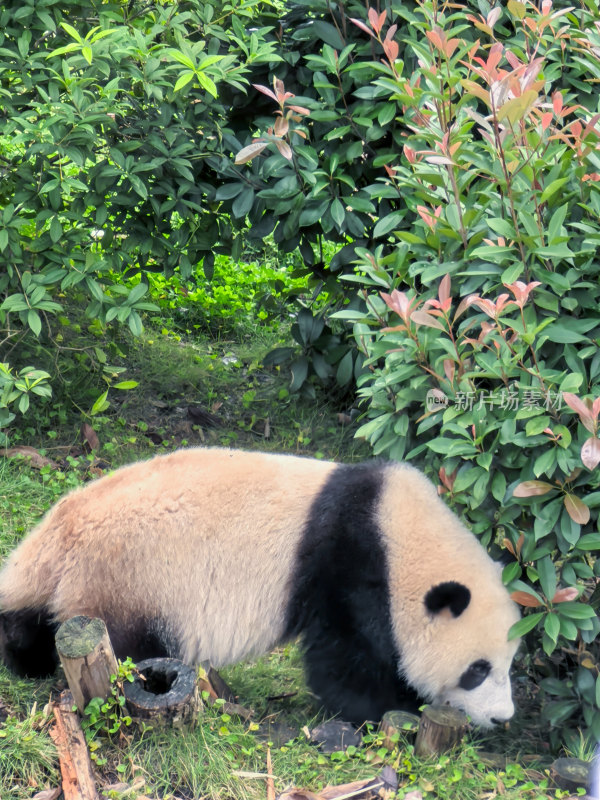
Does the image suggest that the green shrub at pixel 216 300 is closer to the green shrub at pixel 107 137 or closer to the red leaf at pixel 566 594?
the green shrub at pixel 107 137

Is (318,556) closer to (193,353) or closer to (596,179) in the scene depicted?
(596,179)

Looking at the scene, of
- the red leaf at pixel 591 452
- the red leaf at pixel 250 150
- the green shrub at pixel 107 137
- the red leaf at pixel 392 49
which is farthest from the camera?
the green shrub at pixel 107 137

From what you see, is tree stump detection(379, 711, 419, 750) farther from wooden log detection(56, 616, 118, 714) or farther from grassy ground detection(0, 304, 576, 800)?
wooden log detection(56, 616, 118, 714)

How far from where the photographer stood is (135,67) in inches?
154

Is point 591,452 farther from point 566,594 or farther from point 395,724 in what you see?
point 395,724

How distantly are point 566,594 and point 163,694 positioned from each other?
1363 millimetres

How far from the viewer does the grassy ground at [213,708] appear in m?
2.78

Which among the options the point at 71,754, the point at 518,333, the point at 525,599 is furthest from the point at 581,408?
the point at 71,754

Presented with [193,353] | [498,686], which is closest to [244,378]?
[193,353]

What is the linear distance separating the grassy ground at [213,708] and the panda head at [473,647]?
0.70ft

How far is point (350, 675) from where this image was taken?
3246 millimetres

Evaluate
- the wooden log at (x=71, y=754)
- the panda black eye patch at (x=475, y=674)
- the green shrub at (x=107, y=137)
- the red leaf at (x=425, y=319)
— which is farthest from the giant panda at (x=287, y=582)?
the green shrub at (x=107, y=137)

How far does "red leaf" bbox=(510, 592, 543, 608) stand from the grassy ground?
0.56 metres

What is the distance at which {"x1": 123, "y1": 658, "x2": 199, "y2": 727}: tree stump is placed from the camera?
2.85 metres
